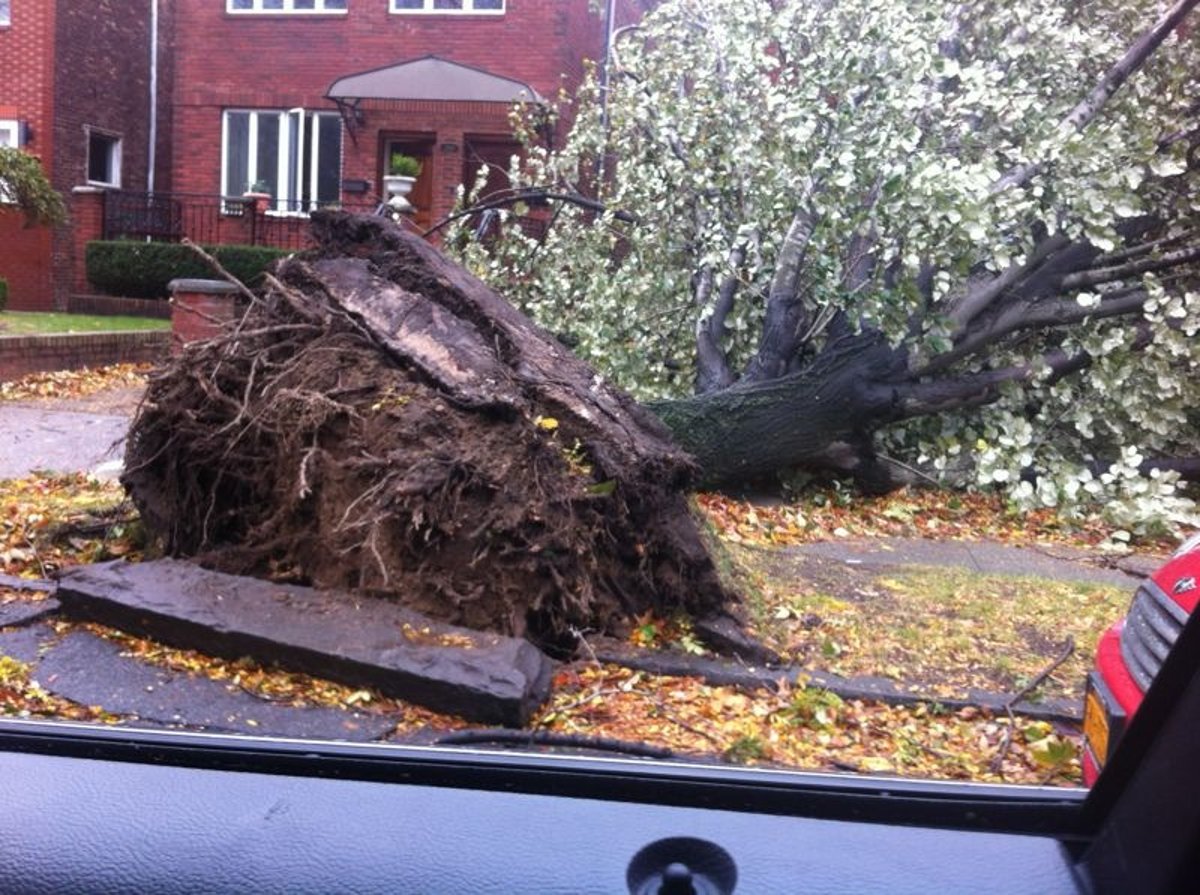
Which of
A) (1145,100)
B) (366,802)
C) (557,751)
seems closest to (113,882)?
(366,802)

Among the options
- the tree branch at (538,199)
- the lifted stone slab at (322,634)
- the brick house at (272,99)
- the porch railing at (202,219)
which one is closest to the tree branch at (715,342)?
the tree branch at (538,199)

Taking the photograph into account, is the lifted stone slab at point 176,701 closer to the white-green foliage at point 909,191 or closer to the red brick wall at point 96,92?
the white-green foliage at point 909,191

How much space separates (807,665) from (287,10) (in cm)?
1777

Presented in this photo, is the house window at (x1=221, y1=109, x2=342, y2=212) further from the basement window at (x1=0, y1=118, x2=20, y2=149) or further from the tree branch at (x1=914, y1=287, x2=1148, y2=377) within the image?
the tree branch at (x1=914, y1=287, x2=1148, y2=377)

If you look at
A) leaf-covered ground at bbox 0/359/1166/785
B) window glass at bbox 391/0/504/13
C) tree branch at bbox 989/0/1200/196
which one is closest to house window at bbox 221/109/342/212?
window glass at bbox 391/0/504/13

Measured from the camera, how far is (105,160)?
21953mm

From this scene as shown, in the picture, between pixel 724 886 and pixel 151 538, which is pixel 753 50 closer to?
pixel 151 538

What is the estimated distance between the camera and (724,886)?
2.04 m

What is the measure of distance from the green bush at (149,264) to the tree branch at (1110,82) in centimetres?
1202

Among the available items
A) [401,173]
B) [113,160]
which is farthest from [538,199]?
[113,160]

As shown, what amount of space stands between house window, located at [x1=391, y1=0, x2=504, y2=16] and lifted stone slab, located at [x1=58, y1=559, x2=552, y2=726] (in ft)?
49.9

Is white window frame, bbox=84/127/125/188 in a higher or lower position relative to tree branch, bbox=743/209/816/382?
higher

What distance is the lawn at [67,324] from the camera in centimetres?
1444

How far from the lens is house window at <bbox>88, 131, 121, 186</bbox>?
2162 centimetres
